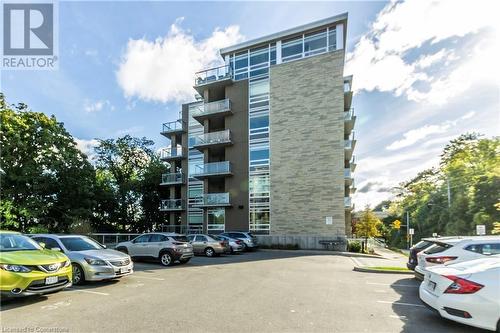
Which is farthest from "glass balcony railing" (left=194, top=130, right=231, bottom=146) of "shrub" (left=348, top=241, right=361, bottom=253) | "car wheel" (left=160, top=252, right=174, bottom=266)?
"car wheel" (left=160, top=252, right=174, bottom=266)

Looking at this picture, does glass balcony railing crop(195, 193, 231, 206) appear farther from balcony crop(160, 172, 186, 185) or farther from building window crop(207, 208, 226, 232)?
balcony crop(160, 172, 186, 185)

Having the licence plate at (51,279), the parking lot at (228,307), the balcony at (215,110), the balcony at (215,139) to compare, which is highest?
the balcony at (215,110)

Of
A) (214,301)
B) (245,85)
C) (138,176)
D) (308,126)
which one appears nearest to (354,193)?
(308,126)

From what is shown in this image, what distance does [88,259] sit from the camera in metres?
8.66

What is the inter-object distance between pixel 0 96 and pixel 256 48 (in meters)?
22.0

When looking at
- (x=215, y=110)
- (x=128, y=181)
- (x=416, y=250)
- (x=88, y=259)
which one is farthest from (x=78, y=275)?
(x=128, y=181)

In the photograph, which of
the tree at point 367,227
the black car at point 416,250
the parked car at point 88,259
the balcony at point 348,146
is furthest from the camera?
the balcony at point 348,146

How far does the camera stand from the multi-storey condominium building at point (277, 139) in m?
25.8

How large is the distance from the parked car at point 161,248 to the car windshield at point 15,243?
6.08 meters

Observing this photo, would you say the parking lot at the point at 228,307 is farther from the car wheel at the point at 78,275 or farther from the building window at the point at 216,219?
the building window at the point at 216,219

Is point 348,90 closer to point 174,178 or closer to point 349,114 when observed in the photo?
point 349,114

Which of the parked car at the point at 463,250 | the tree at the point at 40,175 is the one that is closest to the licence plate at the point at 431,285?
the parked car at the point at 463,250

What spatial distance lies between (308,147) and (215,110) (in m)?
9.70

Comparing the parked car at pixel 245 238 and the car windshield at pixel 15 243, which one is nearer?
the car windshield at pixel 15 243
